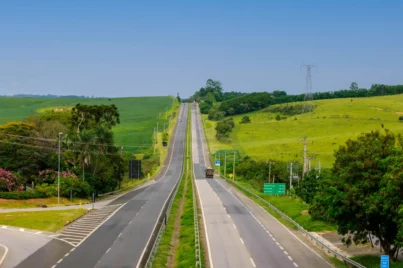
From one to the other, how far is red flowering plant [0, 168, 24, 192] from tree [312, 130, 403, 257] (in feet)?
148

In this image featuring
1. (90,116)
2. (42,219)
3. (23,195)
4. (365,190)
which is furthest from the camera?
(90,116)

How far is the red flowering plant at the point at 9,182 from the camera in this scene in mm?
68688

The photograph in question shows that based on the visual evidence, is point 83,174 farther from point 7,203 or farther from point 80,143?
point 7,203

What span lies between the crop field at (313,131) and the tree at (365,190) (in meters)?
79.4

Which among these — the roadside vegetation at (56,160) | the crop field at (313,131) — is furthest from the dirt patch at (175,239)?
the crop field at (313,131)

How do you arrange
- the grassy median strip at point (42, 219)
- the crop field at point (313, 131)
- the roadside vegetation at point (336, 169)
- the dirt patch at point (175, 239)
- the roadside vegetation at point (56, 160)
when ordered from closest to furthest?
the roadside vegetation at point (336, 169) < the dirt patch at point (175, 239) < the grassy median strip at point (42, 219) < the roadside vegetation at point (56, 160) < the crop field at point (313, 131)

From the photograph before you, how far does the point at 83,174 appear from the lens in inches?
3118

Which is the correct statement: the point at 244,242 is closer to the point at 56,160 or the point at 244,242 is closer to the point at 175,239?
the point at 175,239

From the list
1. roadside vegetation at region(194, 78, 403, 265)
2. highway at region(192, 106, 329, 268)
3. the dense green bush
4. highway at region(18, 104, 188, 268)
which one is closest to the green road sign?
roadside vegetation at region(194, 78, 403, 265)

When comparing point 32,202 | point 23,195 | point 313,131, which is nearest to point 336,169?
point 32,202

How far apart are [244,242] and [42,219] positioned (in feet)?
69.8

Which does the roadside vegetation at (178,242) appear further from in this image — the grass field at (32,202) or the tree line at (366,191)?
the grass field at (32,202)

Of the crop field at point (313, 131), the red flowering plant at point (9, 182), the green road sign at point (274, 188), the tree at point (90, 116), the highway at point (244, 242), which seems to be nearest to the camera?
the highway at point (244, 242)

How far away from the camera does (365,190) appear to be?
107 ft
